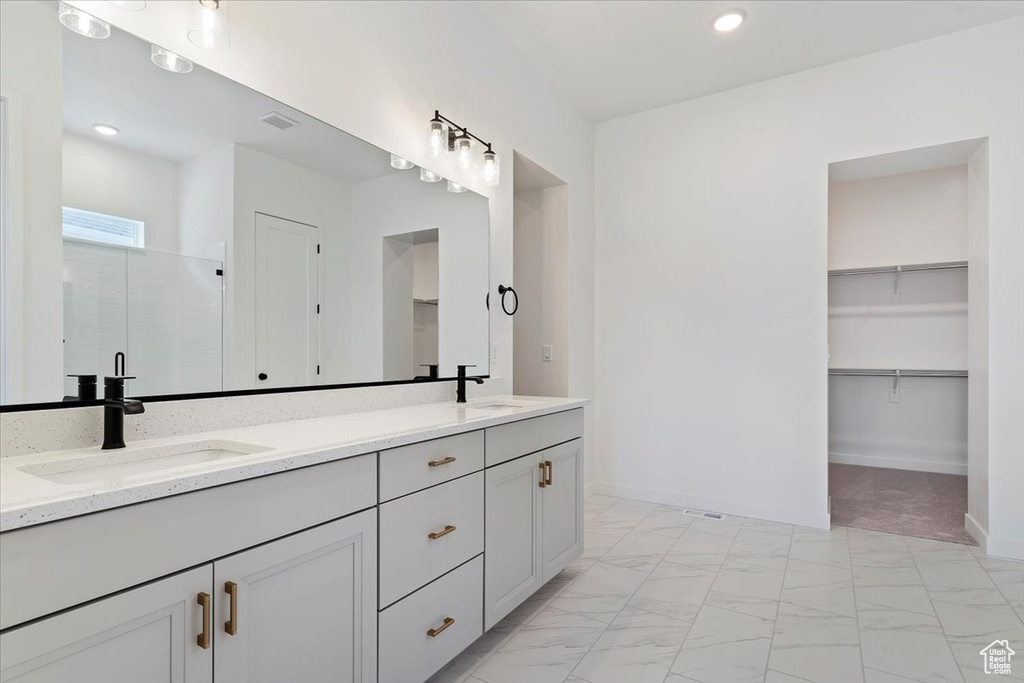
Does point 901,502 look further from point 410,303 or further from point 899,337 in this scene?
point 410,303

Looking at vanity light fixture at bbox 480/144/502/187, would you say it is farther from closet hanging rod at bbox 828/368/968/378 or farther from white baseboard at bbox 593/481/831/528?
closet hanging rod at bbox 828/368/968/378

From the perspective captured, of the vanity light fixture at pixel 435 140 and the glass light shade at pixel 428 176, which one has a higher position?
the vanity light fixture at pixel 435 140

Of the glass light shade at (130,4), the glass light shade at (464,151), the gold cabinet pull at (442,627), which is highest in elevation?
the glass light shade at (464,151)

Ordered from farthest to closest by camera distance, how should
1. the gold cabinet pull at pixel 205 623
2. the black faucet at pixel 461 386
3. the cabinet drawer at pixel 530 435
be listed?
the black faucet at pixel 461 386
the cabinet drawer at pixel 530 435
the gold cabinet pull at pixel 205 623

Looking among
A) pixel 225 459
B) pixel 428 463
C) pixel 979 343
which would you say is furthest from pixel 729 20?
pixel 225 459

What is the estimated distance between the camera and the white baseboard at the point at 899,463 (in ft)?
14.6

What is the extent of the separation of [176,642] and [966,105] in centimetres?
419

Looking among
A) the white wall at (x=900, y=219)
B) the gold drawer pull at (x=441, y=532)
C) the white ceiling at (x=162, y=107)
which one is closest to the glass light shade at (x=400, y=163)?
the white ceiling at (x=162, y=107)

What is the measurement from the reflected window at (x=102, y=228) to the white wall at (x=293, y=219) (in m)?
0.27

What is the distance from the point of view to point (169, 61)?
146 cm

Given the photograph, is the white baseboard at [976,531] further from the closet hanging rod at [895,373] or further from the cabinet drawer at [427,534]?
the cabinet drawer at [427,534]

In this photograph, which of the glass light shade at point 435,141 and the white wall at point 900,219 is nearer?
the glass light shade at point 435,141

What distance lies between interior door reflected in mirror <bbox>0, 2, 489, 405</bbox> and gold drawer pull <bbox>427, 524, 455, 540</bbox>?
72cm

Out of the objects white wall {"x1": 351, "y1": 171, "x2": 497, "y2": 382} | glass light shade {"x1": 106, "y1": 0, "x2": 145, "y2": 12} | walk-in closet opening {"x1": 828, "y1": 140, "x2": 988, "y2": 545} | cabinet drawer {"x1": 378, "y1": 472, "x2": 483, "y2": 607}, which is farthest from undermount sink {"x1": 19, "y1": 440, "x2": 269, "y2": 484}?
walk-in closet opening {"x1": 828, "y1": 140, "x2": 988, "y2": 545}
